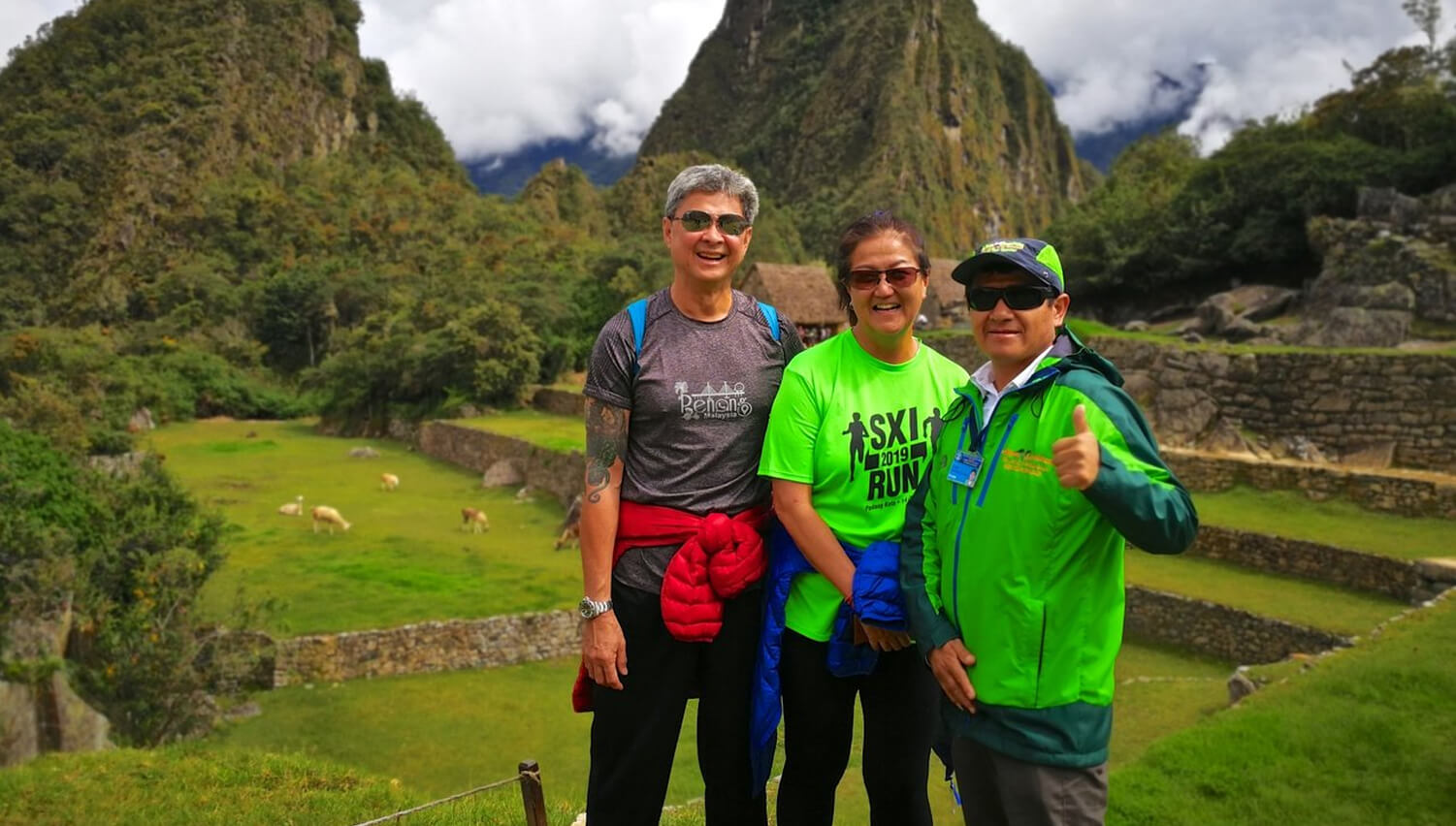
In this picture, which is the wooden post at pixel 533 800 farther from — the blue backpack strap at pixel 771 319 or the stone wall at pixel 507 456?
the stone wall at pixel 507 456

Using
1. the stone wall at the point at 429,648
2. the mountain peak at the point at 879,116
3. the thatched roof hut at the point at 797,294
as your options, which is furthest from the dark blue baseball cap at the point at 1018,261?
the mountain peak at the point at 879,116

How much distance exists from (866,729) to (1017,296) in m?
1.27

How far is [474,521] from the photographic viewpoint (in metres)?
16.6

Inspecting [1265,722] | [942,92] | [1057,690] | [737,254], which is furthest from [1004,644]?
[942,92]

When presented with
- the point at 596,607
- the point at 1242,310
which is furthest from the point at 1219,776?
the point at 1242,310

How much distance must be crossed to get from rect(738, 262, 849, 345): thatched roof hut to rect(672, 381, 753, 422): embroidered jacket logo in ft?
75.2

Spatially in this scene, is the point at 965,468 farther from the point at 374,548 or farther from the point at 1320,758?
the point at 374,548

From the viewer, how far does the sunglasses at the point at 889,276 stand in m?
2.47

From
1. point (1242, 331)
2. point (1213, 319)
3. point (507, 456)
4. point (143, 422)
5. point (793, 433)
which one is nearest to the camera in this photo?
point (793, 433)

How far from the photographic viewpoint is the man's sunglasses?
218 centimetres

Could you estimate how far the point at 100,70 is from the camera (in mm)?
64062

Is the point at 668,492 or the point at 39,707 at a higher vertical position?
the point at 668,492

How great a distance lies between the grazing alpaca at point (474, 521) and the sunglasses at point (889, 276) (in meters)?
14.8

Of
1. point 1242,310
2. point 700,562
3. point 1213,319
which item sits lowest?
point 700,562
